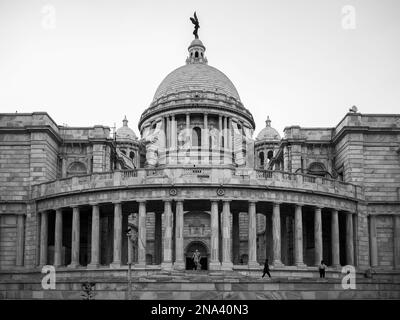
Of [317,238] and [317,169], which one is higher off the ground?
[317,169]

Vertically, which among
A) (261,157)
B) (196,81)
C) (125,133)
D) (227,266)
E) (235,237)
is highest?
(196,81)

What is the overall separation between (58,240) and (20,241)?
5225 millimetres

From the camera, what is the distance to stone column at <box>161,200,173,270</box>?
52.4 metres

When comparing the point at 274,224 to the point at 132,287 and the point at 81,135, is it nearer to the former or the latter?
the point at 132,287

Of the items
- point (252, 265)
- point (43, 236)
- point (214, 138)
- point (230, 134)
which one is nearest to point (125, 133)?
point (214, 138)

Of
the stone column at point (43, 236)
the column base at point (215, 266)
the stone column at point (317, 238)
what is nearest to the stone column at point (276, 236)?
the stone column at point (317, 238)

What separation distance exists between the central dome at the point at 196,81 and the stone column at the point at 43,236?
3410 cm

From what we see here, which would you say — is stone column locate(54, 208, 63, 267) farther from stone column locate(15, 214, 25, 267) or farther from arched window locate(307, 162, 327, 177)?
arched window locate(307, 162, 327, 177)

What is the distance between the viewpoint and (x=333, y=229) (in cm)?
5947

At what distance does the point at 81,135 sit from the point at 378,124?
31.0m

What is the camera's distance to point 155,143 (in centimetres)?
8731

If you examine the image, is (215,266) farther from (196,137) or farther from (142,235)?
(196,137)

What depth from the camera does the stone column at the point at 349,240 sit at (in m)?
59.6
